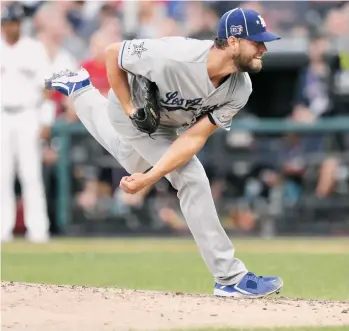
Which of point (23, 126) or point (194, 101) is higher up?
point (194, 101)

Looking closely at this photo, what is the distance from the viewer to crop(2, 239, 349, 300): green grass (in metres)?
8.30

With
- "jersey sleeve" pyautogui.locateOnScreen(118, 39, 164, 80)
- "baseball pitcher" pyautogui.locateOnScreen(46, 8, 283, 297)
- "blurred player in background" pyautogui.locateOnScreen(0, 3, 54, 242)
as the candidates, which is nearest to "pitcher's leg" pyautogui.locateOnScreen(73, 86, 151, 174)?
"baseball pitcher" pyautogui.locateOnScreen(46, 8, 283, 297)

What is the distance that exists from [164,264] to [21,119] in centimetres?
381

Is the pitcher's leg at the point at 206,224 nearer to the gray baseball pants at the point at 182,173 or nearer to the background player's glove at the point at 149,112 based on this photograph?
the gray baseball pants at the point at 182,173

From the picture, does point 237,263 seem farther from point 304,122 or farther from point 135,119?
point 304,122

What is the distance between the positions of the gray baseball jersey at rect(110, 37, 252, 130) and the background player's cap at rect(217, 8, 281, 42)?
210mm

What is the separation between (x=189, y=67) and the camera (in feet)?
21.7

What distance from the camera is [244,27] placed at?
652 centimetres

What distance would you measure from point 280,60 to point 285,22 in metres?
0.56

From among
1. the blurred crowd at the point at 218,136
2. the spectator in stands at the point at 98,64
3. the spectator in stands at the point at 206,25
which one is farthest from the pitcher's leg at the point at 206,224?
the spectator in stands at the point at 206,25

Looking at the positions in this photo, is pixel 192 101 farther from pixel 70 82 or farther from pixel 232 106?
pixel 70 82

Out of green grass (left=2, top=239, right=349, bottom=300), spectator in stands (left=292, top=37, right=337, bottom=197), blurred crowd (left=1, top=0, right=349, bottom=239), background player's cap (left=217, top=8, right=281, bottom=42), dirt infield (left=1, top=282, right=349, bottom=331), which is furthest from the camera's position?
spectator in stands (left=292, top=37, right=337, bottom=197)

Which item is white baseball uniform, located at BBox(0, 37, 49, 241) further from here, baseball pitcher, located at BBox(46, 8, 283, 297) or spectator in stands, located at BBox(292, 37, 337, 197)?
baseball pitcher, located at BBox(46, 8, 283, 297)

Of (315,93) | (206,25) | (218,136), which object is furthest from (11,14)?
(315,93)
